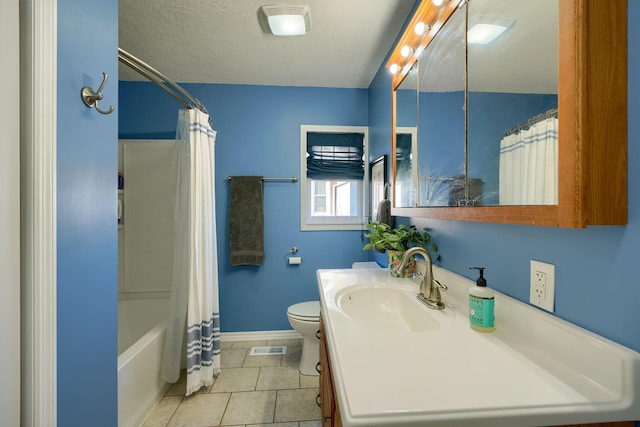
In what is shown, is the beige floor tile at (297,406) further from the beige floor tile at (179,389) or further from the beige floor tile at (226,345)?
the beige floor tile at (226,345)

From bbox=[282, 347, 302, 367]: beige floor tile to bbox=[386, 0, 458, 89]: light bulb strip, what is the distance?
2174 mm

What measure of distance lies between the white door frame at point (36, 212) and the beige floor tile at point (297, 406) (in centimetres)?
119

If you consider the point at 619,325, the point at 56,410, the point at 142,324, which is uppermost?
the point at 619,325

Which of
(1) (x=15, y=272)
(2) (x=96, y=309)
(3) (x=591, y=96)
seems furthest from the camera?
(2) (x=96, y=309)

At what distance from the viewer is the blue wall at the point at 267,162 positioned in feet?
8.46

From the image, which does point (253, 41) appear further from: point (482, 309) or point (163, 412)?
point (163, 412)

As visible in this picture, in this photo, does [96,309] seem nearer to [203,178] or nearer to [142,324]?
[203,178]

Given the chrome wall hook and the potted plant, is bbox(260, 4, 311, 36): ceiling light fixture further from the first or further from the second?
the potted plant

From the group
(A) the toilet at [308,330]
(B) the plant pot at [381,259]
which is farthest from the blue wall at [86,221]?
(B) the plant pot at [381,259]

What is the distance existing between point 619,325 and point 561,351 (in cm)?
14

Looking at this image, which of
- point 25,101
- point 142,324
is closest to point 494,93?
point 25,101

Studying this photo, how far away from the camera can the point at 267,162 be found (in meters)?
2.65

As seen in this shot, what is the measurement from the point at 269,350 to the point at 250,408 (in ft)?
2.36

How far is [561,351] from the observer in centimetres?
66
